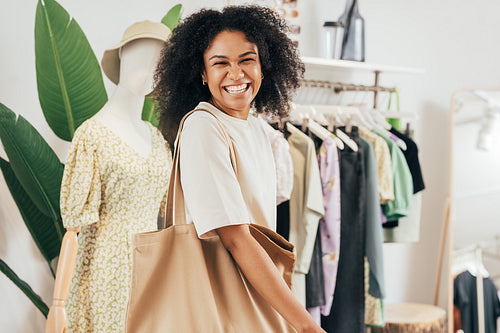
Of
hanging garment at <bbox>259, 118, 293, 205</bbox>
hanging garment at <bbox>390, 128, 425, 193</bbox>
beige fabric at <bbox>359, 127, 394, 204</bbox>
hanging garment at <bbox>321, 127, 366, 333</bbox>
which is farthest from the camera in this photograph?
hanging garment at <bbox>390, 128, 425, 193</bbox>

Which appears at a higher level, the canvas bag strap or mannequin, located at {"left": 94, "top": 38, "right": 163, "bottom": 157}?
mannequin, located at {"left": 94, "top": 38, "right": 163, "bottom": 157}

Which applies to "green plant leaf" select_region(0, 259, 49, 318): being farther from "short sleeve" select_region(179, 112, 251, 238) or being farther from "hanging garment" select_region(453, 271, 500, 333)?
"hanging garment" select_region(453, 271, 500, 333)

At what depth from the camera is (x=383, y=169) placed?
2617mm

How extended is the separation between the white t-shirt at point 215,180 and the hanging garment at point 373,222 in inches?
56.9

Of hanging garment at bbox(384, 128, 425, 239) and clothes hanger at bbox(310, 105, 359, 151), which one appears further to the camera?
hanging garment at bbox(384, 128, 425, 239)

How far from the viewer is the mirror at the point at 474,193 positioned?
340 cm

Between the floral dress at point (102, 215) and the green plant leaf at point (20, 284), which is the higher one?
the floral dress at point (102, 215)

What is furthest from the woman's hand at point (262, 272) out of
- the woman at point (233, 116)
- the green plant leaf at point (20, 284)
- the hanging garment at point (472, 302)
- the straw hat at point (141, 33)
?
the hanging garment at point (472, 302)

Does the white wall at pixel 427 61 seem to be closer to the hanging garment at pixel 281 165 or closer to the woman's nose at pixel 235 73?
the hanging garment at pixel 281 165

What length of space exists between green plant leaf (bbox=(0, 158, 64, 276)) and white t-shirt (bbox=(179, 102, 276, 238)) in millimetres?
1148

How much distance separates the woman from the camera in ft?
3.44

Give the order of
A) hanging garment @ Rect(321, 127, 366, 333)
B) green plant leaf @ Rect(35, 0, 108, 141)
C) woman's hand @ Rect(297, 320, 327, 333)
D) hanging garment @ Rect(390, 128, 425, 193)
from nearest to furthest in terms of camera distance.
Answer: woman's hand @ Rect(297, 320, 327, 333) → green plant leaf @ Rect(35, 0, 108, 141) → hanging garment @ Rect(321, 127, 366, 333) → hanging garment @ Rect(390, 128, 425, 193)

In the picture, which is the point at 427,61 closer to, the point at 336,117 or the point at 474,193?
the point at 474,193

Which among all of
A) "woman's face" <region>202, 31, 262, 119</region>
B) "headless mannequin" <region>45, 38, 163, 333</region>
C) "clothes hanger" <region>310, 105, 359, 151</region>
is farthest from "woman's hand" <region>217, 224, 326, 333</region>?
"clothes hanger" <region>310, 105, 359, 151</region>
